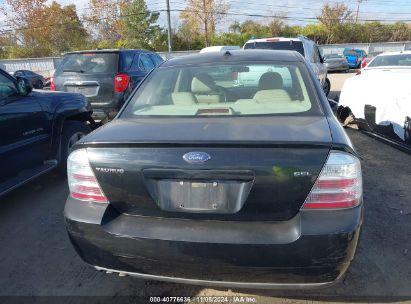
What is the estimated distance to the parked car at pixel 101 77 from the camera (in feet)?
23.0

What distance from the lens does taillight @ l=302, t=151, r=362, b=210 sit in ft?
6.50

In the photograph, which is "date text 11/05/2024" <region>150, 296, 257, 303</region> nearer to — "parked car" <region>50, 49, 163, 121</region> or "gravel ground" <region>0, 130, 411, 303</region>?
"gravel ground" <region>0, 130, 411, 303</region>

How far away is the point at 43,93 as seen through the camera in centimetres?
471

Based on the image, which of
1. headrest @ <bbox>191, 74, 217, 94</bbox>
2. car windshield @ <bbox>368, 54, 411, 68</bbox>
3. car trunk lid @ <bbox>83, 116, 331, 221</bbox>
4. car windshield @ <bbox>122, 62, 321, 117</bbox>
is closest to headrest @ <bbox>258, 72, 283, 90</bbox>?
car windshield @ <bbox>122, 62, 321, 117</bbox>

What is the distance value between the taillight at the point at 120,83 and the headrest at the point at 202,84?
4.01m

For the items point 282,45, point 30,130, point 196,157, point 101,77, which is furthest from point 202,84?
point 282,45

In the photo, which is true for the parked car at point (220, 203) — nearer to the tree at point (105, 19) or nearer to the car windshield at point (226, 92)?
the car windshield at point (226, 92)

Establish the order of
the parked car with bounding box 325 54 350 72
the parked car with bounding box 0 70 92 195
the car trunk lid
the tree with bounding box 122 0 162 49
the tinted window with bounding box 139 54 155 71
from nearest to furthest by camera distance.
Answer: the car trunk lid, the parked car with bounding box 0 70 92 195, the tinted window with bounding box 139 54 155 71, the parked car with bounding box 325 54 350 72, the tree with bounding box 122 0 162 49

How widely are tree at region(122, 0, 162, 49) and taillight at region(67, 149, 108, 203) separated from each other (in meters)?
41.1

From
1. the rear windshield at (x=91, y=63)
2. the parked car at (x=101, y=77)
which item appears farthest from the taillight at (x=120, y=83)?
the rear windshield at (x=91, y=63)

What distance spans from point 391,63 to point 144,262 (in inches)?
329

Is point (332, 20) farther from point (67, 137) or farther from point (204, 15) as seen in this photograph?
point (67, 137)

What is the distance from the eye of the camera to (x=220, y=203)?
2029 mm

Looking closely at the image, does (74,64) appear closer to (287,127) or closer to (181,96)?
(181,96)
